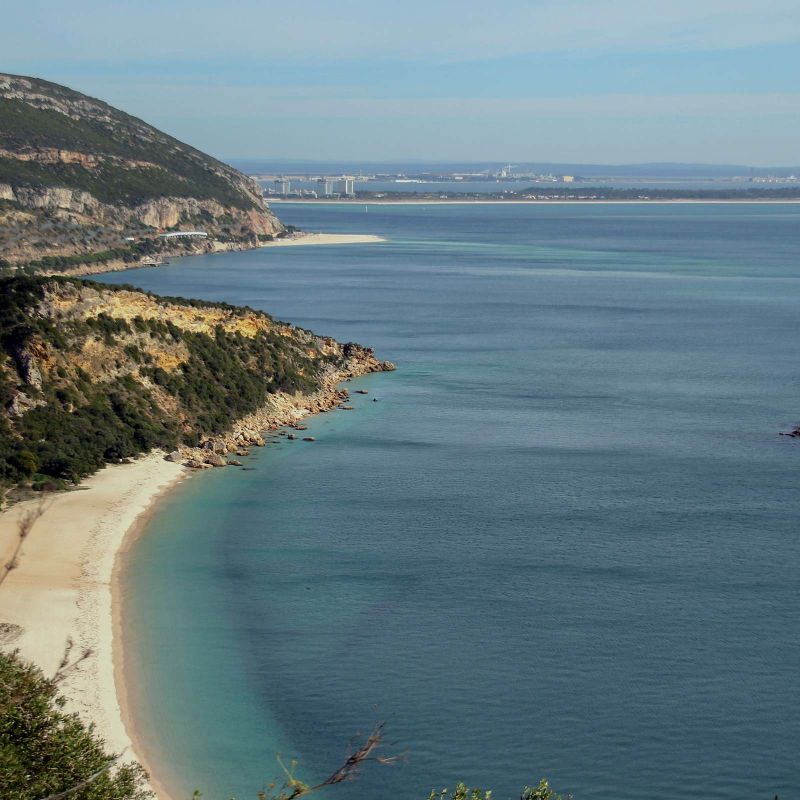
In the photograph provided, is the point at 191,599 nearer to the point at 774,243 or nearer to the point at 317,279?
the point at 317,279

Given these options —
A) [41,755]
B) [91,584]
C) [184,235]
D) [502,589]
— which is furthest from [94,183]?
[41,755]

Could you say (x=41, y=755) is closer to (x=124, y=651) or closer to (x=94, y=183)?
(x=124, y=651)

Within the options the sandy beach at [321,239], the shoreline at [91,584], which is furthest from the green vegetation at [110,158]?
the shoreline at [91,584]

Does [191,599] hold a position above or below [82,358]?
below

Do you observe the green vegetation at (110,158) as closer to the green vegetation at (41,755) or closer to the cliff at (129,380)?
the cliff at (129,380)

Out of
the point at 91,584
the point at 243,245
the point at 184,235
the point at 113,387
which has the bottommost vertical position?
the point at 243,245

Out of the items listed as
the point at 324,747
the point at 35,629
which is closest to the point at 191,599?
the point at 35,629
